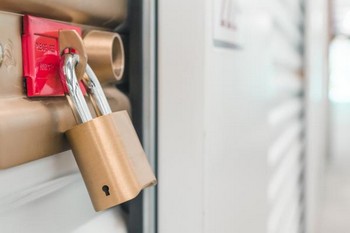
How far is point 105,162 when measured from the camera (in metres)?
0.39

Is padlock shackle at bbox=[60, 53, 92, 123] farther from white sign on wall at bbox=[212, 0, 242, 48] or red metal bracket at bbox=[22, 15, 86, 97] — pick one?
white sign on wall at bbox=[212, 0, 242, 48]

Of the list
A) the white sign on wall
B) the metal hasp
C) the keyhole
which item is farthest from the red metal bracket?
the white sign on wall

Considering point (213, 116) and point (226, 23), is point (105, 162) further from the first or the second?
point (226, 23)

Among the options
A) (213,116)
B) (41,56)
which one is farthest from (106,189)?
(213,116)

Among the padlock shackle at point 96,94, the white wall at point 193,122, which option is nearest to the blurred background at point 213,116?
the white wall at point 193,122

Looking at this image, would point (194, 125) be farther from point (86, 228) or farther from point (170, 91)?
point (86, 228)

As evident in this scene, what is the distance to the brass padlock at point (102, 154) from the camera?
1.29 ft

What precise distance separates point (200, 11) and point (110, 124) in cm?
23

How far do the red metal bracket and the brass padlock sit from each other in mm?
16

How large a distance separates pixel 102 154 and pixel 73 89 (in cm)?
7

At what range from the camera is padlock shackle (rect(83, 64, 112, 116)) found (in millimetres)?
437

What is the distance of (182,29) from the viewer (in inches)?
22.1

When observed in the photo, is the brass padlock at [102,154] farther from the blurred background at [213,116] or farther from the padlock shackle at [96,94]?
the blurred background at [213,116]

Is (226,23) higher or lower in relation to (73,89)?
higher
